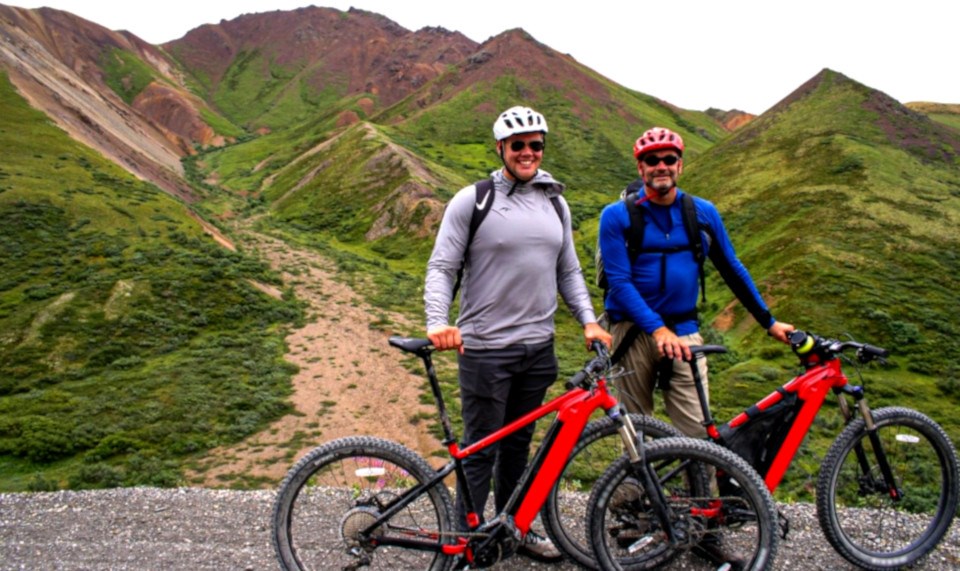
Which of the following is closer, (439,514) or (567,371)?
(439,514)

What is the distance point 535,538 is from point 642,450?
1337 millimetres

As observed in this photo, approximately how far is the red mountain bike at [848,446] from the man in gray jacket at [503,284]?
1.12 meters

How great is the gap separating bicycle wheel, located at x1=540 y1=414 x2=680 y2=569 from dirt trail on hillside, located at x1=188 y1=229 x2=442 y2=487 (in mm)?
10607

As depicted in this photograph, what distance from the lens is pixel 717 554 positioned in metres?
4.39

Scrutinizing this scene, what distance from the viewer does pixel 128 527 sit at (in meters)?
5.89

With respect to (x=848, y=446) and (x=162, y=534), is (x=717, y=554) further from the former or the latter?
(x=162, y=534)

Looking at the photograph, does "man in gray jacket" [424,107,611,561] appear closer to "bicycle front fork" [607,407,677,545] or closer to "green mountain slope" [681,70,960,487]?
"bicycle front fork" [607,407,677,545]

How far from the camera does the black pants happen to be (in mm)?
4281

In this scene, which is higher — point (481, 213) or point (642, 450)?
point (481, 213)

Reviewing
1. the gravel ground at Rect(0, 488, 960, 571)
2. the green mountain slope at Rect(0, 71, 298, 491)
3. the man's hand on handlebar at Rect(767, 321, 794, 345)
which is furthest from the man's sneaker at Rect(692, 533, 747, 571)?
the green mountain slope at Rect(0, 71, 298, 491)

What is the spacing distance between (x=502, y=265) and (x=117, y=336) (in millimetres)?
23319

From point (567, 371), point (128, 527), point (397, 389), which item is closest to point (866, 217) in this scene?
point (567, 371)

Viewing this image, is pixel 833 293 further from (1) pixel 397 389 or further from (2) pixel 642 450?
(2) pixel 642 450

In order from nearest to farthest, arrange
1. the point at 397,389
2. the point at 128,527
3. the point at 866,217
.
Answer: the point at 128,527
the point at 397,389
the point at 866,217
